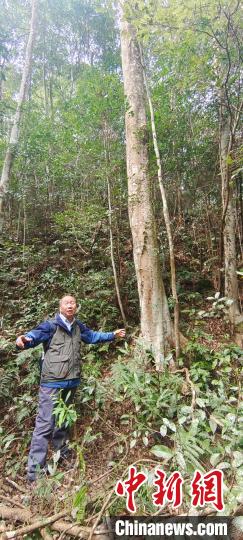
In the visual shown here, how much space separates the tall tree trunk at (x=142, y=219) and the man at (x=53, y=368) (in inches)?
31.4

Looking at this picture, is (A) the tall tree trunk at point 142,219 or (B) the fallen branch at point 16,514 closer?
(B) the fallen branch at point 16,514

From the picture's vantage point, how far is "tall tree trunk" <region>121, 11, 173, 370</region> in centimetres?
455

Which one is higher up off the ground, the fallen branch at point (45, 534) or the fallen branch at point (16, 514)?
the fallen branch at point (45, 534)

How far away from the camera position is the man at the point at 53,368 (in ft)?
11.0

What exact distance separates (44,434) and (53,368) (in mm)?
716

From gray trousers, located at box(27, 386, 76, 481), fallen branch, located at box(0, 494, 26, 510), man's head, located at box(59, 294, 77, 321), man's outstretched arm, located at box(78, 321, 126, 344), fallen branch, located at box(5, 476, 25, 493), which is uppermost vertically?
man's head, located at box(59, 294, 77, 321)

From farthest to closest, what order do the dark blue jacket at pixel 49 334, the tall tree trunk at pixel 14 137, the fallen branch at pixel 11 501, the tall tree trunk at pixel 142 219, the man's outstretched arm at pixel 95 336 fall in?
the tall tree trunk at pixel 14 137
the tall tree trunk at pixel 142 219
the man's outstretched arm at pixel 95 336
the dark blue jacket at pixel 49 334
the fallen branch at pixel 11 501

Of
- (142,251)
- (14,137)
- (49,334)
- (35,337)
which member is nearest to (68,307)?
(49,334)

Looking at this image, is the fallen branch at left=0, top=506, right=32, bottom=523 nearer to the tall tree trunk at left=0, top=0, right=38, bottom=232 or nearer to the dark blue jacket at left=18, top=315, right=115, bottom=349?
the dark blue jacket at left=18, top=315, right=115, bottom=349

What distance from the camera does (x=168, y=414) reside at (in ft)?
12.0

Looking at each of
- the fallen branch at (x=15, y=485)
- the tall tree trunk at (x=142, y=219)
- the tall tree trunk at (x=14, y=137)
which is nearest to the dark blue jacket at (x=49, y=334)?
the tall tree trunk at (x=142, y=219)

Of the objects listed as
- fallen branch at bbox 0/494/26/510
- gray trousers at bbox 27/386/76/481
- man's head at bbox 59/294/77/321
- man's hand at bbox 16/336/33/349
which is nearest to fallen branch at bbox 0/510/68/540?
fallen branch at bbox 0/494/26/510

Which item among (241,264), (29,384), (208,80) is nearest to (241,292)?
(241,264)

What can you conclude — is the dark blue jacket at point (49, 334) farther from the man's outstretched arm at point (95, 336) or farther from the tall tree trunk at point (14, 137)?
the tall tree trunk at point (14, 137)
